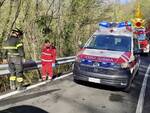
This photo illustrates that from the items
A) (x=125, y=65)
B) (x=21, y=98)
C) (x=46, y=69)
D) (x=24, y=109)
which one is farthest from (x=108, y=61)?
(x=24, y=109)

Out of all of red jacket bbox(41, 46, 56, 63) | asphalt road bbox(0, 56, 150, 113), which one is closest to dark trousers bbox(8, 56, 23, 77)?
asphalt road bbox(0, 56, 150, 113)

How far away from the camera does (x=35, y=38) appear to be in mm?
19500

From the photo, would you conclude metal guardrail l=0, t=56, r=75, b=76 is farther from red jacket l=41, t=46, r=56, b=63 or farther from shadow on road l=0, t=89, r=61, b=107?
shadow on road l=0, t=89, r=61, b=107

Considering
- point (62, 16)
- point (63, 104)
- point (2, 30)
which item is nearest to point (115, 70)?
point (63, 104)

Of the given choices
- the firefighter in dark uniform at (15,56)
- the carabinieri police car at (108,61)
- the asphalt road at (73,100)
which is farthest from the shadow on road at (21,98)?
the carabinieri police car at (108,61)

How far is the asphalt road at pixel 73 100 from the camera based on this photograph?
7934 millimetres

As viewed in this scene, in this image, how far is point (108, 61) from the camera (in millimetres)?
10688

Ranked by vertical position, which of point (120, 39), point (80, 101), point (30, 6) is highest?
point (30, 6)

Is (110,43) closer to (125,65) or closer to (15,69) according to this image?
(125,65)

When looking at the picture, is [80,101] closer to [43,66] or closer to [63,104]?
[63,104]

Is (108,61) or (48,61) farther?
(48,61)

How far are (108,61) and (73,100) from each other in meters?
2.18

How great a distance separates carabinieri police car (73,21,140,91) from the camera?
10633 mm

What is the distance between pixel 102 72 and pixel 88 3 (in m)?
15.2
